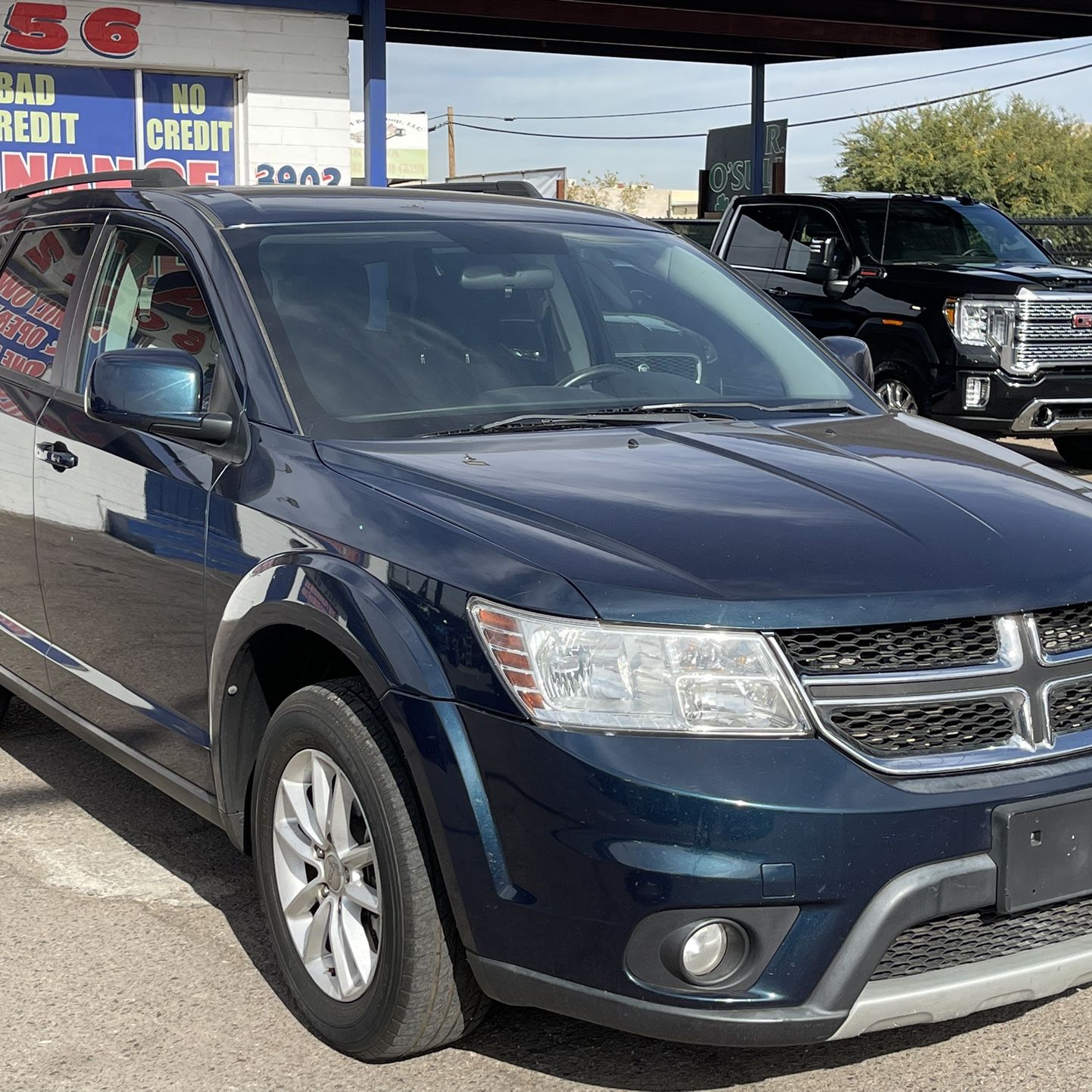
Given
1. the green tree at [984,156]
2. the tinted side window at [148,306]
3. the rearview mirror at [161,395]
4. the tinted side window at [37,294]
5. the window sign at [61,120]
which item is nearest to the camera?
the rearview mirror at [161,395]

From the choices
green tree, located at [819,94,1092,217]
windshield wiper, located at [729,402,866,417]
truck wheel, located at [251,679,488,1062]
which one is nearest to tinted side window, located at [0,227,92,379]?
truck wheel, located at [251,679,488,1062]

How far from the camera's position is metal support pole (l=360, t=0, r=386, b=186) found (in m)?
14.3

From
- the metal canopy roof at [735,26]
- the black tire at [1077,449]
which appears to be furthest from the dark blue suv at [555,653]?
the metal canopy roof at [735,26]

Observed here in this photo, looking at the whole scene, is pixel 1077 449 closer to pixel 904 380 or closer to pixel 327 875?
pixel 904 380

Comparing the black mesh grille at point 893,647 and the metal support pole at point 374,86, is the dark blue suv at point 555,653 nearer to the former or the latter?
the black mesh grille at point 893,647

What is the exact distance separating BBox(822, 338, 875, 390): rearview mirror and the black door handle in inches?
85.0

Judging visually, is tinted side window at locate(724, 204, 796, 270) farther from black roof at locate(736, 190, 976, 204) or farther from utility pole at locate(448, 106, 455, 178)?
utility pole at locate(448, 106, 455, 178)

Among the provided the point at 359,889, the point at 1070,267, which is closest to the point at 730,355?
the point at 359,889

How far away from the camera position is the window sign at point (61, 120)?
13.8 m

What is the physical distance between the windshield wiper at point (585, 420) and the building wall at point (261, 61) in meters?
11.2

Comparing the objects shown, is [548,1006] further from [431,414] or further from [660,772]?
[431,414]

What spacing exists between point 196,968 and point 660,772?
1564 millimetres

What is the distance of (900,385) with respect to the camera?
1123 cm

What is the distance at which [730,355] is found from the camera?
14.3 ft
